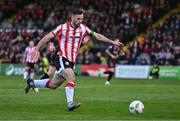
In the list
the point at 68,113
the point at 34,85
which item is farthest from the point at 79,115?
the point at 34,85

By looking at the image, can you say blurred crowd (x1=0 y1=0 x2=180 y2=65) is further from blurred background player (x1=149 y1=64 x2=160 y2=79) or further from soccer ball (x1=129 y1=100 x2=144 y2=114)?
soccer ball (x1=129 y1=100 x2=144 y2=114)

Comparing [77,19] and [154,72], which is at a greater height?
[77,19]

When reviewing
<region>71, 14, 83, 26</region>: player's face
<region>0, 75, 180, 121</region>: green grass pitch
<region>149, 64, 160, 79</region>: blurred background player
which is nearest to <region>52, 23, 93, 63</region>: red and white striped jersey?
<region>71, 14, 83, 26</region>: player's face

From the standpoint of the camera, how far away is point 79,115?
47.5 ft

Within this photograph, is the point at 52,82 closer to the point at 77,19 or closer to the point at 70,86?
the point at 70,86

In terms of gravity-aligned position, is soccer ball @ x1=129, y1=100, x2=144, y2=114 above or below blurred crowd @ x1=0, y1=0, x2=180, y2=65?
above

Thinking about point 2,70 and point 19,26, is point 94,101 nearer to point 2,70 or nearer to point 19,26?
point 2,70

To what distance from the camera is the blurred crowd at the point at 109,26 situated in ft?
143

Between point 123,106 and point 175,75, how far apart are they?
25600 mm

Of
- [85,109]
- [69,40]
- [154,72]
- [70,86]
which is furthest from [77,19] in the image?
[154,72]

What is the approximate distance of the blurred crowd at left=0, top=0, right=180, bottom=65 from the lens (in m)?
43.6

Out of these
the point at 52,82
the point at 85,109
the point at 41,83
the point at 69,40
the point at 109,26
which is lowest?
the point at 109,26

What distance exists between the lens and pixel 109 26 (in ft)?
153

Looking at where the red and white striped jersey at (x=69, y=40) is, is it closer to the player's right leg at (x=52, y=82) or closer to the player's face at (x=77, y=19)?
the player's face at (x=77, y=19)
